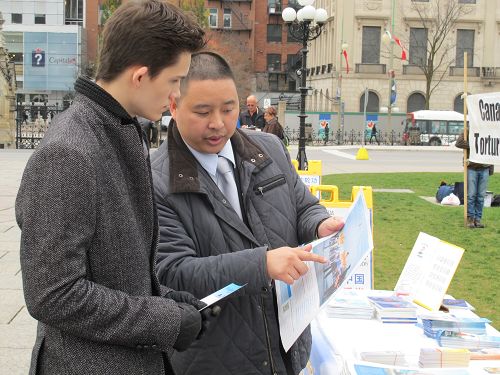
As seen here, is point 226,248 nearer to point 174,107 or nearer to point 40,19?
point 174,107

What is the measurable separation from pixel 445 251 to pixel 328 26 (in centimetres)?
6121

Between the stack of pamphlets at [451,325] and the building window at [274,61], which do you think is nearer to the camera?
the stack of pamphlets at [451,325]

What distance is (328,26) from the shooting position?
208ft

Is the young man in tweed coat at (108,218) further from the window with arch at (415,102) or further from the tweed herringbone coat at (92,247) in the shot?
the window with arch at (415,102)

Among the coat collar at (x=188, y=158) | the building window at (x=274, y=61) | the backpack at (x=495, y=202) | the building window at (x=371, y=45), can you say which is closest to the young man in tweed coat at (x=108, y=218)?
the coat collar at (x=188, y=158)

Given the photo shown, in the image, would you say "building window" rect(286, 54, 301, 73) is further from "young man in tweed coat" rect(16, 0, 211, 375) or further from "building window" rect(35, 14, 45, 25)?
"young man in tweed coat" rect(16, 0, 211, 375)

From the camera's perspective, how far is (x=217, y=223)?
8.68ft

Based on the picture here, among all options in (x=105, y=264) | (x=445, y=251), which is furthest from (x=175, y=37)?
(x=445, y=251)

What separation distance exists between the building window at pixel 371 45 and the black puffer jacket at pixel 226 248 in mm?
57910

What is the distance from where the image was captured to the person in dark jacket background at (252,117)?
16.2 m

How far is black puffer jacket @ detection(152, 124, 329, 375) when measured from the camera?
2533 millimetres

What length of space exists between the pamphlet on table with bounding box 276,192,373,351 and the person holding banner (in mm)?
9657

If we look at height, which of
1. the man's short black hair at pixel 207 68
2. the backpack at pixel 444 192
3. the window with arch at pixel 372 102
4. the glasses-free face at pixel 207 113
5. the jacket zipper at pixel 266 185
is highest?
the window with arch at pixel 372 102

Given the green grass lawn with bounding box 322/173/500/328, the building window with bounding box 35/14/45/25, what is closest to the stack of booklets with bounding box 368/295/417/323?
the green grass lawn with bounding box 322/173/500/328
